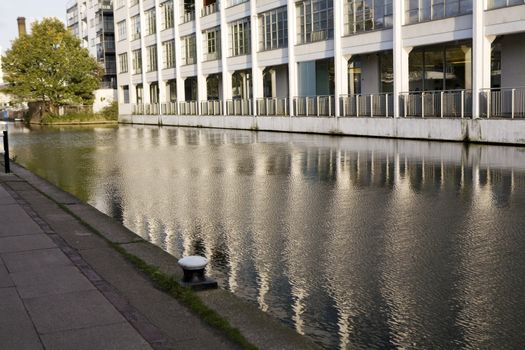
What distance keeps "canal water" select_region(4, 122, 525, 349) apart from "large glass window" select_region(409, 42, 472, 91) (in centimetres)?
1051

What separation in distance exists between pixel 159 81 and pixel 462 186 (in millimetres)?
47942

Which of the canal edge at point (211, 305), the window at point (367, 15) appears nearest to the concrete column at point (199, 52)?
the window at point (367, 15)

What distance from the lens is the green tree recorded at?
67312 millimetres

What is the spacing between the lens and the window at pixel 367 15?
30.4 m

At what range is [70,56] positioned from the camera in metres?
68.1

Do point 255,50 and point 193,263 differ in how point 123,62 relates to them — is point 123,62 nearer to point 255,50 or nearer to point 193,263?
point 255,50

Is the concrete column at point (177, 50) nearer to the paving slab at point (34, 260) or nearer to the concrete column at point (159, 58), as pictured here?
the concrete column at point (159, 58)

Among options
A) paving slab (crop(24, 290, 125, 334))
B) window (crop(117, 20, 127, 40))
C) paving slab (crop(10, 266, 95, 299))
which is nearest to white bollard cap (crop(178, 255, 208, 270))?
paving slab (crop(24, 290, 125, 334))

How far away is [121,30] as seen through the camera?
6906 centimetres

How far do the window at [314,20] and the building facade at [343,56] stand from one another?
0.18ft

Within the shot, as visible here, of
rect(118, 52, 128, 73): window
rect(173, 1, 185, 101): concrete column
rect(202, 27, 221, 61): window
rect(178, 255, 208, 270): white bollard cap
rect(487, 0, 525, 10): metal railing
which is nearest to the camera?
rect(178, 255, 208, 270): white bollard cap

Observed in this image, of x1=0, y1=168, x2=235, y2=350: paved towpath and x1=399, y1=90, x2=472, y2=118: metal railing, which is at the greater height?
x1=399, y1=90, x2=472, y2=118: metal railing

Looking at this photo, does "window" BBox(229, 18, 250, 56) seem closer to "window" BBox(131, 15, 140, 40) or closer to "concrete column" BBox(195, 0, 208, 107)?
"concrete column" BBox(195, 0, 208, 107)

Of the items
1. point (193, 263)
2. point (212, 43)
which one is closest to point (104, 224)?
point (193, 263)
